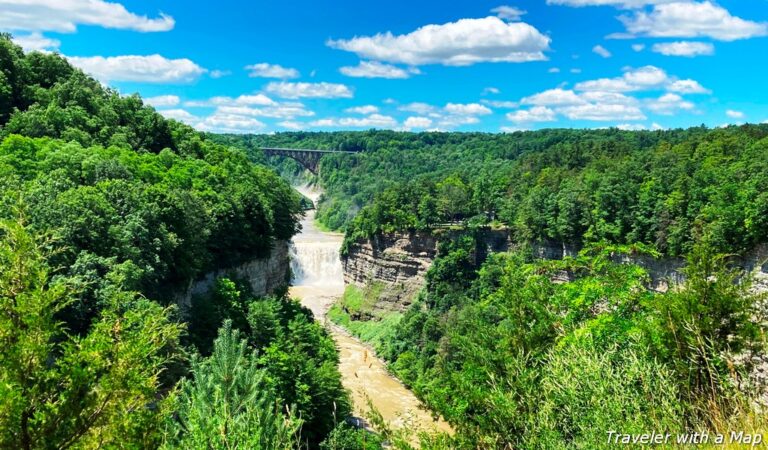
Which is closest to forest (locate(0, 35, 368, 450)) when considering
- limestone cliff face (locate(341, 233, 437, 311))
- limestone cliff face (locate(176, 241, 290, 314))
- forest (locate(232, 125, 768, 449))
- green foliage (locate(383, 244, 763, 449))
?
limestone cliff face (locate(176, 241, 290, 314))

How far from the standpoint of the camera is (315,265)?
282 feet

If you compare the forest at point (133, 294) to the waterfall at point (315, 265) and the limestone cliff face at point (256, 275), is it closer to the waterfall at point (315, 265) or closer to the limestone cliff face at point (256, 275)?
the limestone cliff face at point (256, 275)

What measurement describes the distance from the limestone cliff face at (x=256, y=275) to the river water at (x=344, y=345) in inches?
388

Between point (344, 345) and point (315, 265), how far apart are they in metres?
27.5

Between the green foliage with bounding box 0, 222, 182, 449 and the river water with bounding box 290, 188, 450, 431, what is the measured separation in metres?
25.9

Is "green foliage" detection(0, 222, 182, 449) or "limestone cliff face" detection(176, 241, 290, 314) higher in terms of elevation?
"green foliage" detection(0, 222, 182, 449)

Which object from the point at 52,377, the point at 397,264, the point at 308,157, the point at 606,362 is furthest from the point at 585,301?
the point at 308,157

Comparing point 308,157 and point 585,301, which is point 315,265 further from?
point 308,157

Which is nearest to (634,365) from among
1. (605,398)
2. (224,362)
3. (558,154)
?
(605,398)

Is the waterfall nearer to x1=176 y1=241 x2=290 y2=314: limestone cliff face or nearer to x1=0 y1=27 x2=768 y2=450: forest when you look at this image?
x1=0 y1=27 x2=768 y2=450: forest

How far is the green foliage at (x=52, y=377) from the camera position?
7.25 m

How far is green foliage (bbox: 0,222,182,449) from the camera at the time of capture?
7.25 meters

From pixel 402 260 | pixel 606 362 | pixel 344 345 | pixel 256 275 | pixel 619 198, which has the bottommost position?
pixel 344 345

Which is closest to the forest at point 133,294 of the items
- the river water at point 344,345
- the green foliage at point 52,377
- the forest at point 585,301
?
the green foliage at point 52,377
